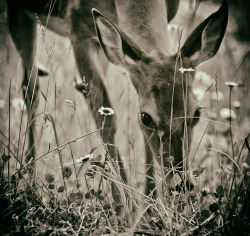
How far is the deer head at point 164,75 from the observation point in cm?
235

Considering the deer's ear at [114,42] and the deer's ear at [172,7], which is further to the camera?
the deer's ear at [172,7]

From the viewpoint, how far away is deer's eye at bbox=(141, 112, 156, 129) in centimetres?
245

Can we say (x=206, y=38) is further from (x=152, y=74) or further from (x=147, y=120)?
(x=147, y=120)

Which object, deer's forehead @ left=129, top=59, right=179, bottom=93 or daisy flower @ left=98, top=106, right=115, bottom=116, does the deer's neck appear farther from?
daisy flower @ left=98, top=106, right=115, bottom=116

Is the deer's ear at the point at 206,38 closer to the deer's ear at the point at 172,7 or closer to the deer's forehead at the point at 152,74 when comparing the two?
the deer's forehead at the point at 152,74

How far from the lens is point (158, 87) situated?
2465 mm

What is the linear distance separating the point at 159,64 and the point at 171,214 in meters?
1.27

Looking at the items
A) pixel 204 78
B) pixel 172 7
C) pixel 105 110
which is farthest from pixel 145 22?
pixel 105 110

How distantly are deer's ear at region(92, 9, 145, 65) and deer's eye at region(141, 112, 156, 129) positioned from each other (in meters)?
0.47

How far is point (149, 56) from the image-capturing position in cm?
268

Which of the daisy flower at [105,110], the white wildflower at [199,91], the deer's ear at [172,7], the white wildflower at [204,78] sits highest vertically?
the deer's ear at [172,7]

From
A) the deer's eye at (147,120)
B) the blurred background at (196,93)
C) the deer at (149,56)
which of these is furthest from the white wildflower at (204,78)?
the deer's eye at (147,120)

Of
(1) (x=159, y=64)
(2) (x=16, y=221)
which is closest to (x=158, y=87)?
(1) (x=159, y=64)

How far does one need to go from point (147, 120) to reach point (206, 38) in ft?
2.33
